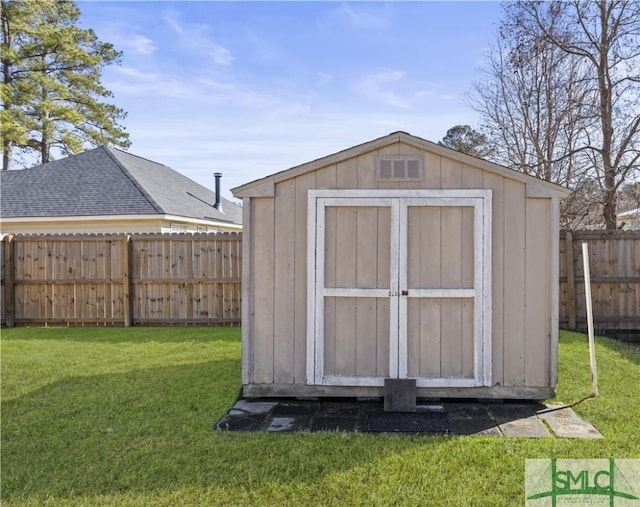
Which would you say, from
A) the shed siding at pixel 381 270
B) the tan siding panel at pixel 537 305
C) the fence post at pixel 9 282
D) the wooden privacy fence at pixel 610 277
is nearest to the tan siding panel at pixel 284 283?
the shed siding at pixel 381 270

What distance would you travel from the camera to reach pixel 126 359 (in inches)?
225

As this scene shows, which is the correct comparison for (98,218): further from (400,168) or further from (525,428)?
(525,428)

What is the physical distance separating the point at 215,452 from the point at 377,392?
5.28ft

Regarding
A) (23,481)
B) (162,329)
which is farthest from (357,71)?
(23,481)

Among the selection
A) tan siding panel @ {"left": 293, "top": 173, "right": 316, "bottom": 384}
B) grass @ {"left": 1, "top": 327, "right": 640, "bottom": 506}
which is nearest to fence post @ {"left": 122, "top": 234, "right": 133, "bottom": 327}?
grass @ {"left": 1, "top": 327, "right": 640, "bottom": 506}

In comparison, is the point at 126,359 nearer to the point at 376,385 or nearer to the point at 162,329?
the point at 162,329

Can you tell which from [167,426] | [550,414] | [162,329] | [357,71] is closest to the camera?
[167,426]

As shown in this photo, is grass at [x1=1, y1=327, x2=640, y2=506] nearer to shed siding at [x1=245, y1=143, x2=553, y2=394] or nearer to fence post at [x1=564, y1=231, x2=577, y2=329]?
shed siding at [x1=245, y1=143, x2=553, y2=394]

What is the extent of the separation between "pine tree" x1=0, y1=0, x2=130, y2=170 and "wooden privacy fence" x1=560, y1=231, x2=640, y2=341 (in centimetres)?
1714

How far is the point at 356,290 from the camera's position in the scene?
13.5 ft

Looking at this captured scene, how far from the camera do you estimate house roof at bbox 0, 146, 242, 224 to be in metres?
10.4

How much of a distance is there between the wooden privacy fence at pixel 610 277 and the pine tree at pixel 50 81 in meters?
17.1

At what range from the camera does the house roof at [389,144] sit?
4031 mm

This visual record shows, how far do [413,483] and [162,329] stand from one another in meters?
6.04
